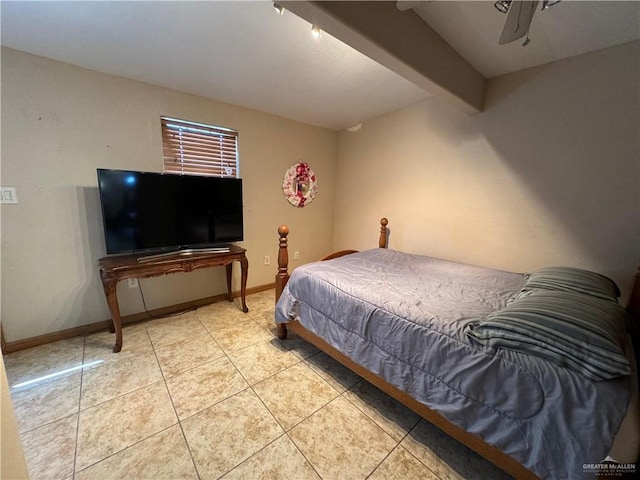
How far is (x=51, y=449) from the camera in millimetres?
1201

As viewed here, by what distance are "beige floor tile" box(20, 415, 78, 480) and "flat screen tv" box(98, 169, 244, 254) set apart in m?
1.15

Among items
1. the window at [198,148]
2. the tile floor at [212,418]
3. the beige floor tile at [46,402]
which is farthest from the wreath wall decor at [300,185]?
the beige floor tile at [46,402]

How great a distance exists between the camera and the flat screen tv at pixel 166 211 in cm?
195

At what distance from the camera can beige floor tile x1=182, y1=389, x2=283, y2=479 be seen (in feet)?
3.85

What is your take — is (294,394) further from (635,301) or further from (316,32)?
(316,32)

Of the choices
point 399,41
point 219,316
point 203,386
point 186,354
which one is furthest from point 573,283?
point 219,316

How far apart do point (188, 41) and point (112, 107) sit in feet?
3.25

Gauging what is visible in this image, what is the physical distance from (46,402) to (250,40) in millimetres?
2561

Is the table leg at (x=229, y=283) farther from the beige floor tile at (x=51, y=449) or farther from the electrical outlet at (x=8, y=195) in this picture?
the electrical outlet at (x=8, y=195)

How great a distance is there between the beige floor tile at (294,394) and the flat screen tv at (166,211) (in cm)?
145

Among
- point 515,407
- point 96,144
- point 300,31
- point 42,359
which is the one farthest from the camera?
point 96,144

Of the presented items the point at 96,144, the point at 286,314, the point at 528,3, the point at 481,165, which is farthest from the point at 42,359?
the point at 481,165

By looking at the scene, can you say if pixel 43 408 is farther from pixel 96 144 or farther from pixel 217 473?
pixel 96 144

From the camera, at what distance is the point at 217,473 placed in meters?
1.12
